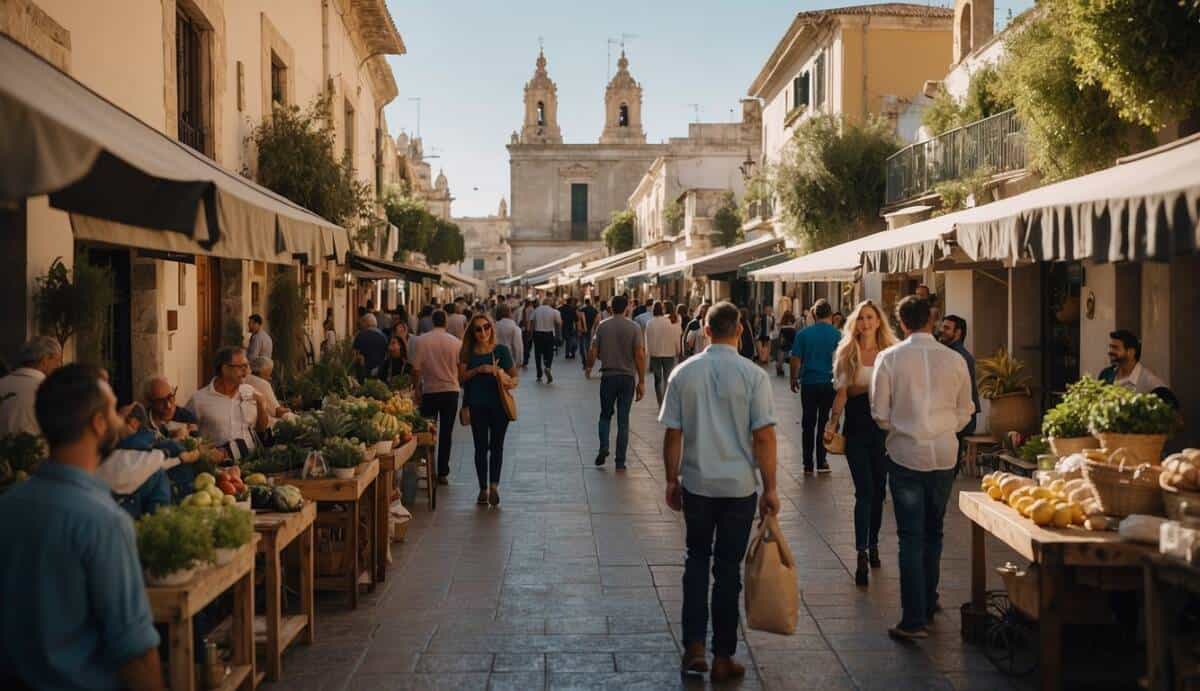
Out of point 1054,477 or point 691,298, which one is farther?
point 691,298

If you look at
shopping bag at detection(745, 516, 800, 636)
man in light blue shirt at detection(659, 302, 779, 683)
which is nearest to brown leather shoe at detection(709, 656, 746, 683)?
man in light blue shirt at detection(659, 302, 779, 683)

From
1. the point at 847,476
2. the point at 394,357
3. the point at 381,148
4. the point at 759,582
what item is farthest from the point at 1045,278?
the point at 381,148

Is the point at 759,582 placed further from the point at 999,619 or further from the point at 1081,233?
the point at 1081,233

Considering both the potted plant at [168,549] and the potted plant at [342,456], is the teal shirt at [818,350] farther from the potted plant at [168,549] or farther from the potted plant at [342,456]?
the potted plant at [168,549]

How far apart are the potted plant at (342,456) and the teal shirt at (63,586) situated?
3752 mm

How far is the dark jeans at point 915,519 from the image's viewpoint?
19.9ft

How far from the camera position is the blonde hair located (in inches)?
302

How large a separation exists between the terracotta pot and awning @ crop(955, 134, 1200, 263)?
4.95m

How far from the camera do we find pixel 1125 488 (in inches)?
203

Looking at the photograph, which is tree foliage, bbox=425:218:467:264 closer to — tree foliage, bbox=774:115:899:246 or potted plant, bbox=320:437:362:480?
tree foliage, bbox=774:115:899:246

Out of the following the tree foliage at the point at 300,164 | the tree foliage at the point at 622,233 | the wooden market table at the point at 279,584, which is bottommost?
the wooden market table at the point at 279,584

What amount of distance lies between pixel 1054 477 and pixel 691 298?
33.9m

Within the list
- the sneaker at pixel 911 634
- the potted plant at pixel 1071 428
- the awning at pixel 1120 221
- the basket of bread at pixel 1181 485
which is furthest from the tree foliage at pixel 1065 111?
the basket of bread at pixel 1181 485

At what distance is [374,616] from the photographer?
672 centimetres
